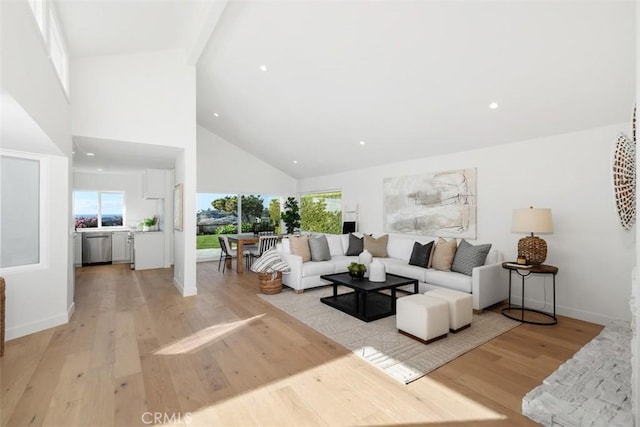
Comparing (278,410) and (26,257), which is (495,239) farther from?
(26,257)

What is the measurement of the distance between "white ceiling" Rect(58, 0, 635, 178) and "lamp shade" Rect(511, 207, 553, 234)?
1200 millimetres

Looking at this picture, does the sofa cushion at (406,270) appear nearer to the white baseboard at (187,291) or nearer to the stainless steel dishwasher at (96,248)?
the white baseboard at (187,291)

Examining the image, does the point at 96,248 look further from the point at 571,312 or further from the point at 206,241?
the point at 571,312

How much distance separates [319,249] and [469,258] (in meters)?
2.42

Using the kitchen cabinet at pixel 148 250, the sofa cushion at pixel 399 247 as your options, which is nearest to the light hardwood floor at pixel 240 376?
the sofa cushion at pixel 399 247

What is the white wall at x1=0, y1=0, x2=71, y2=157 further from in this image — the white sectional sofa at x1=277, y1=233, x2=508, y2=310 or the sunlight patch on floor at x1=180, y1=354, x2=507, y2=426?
the white sectional sofa at x1=277, y1=233, x2=508, y2=310

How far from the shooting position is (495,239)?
14.8ft

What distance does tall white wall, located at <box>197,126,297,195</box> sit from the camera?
25.9 ft

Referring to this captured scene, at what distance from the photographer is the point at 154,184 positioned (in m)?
6.89

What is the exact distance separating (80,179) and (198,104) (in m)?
3.84

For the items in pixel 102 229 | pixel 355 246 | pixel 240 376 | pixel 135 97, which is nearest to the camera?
pixel 240 376

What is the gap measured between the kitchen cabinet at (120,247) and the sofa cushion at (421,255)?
701 centimetres

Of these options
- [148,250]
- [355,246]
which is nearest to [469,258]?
[355,246]

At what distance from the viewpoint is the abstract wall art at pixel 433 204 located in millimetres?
4820
